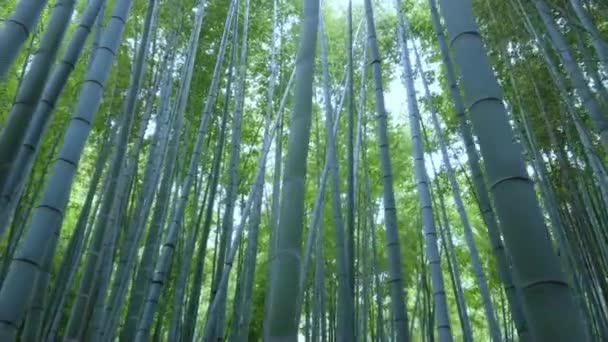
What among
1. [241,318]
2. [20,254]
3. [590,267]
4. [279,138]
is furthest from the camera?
[590,267]

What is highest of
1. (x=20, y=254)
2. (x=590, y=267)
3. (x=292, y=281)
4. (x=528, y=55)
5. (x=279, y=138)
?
(x=528, y=55)

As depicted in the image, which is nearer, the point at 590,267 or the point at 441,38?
the point at 441,38

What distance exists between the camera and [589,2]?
455cm

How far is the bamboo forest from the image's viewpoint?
1.23 meters

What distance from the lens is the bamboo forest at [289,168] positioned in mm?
1234

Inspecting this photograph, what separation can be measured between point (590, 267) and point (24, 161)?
455cm

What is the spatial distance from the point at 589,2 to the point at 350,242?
3536 mm

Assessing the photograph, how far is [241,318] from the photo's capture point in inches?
137

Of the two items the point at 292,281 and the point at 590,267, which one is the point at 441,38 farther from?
the point at 590,267

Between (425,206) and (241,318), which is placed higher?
(425,206)

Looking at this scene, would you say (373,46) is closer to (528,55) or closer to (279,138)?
(279,138)

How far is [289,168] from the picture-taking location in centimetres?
137

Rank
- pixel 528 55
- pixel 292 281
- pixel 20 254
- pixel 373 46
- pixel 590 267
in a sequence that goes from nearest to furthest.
→ 1. pixel 292 281
2. pixel 20 254
3. pixel 373 46
4. pixel 590 267
5. pixel 528 55

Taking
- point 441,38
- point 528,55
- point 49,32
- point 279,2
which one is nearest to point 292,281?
point 49,32
